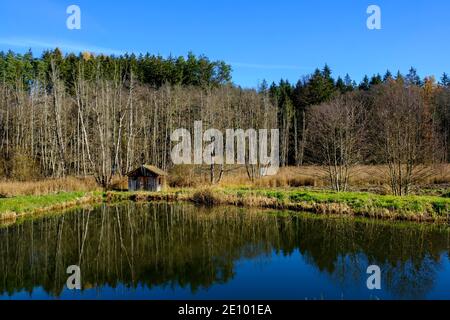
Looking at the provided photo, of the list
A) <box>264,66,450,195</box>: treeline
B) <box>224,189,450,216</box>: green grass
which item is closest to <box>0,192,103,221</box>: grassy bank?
<box>224,189,450,216</box>: green grass

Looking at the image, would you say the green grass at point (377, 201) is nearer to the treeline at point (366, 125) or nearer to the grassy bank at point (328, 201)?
the grassy bank at point (328, 201)

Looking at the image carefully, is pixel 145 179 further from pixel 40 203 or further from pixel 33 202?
pixel 33 202

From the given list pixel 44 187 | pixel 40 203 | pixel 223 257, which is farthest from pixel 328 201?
pixel 44 187

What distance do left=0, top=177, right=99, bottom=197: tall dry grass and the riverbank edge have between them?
1.49m

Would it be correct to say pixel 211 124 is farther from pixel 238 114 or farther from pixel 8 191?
pixel 8 191

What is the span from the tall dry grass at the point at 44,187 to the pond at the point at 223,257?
547 centimetres

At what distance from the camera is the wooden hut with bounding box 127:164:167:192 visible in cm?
2772

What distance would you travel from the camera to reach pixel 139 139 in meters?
41.6

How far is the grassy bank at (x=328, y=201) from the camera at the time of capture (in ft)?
54.9

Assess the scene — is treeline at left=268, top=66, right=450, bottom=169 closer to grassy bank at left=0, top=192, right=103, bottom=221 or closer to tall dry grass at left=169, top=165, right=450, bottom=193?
tall dry grass at left=169, top=165, right=450, bottom=193
